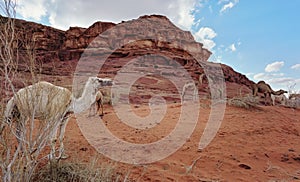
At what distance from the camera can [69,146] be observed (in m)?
4.83

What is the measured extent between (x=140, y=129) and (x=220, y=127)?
2.49 m

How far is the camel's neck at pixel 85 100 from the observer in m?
4.56

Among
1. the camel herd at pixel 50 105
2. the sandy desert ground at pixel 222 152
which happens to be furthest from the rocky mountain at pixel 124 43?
the camel herd at pixel 50 105

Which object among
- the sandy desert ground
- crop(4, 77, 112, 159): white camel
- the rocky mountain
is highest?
the rocky mountain

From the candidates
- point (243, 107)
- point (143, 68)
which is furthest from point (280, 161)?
point (143, 68)

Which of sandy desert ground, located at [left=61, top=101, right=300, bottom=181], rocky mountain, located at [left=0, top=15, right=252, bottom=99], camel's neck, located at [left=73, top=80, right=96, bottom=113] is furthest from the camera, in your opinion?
rocky mountain, located at [left=0, top=15, right=252, bottom=99]

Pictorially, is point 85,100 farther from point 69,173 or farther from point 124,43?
point 124,43

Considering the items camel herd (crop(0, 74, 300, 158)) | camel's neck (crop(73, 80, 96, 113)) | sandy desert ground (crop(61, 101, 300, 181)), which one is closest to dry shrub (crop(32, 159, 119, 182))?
camel herd (crop(0, 74, 300, 158))

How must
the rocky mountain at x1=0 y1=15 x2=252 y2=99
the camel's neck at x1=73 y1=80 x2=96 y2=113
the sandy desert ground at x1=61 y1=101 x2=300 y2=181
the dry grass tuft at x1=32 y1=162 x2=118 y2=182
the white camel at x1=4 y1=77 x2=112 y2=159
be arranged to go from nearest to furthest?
the white camel at x1=4 y1=77 x2=112 y2=159 → the dry grass tuft at x1=32 y1=162 x2=118 y2=182 → the sandy desert ground at x1=61 y1=101 x2=300 y2=181 → the camel's neck at x1=73 y1=80 x2=96 y2=113 → the rocky mountain at x1=0 y1=15 x2=252 y2=99

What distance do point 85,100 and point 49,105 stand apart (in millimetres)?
1572

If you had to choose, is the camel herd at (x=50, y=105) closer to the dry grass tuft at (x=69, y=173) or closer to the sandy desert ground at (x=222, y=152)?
the dry grass tuft at (x=69, y=173)

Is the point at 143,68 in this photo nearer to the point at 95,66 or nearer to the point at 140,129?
the point at 95,66

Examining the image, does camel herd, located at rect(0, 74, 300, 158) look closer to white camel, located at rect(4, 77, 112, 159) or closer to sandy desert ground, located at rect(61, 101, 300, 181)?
white camel, located at rect(4, 77, 112, 159)

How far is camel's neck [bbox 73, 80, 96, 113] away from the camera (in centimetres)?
456
